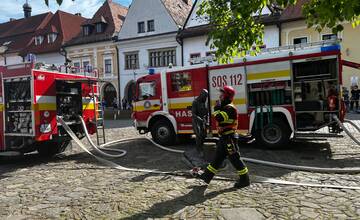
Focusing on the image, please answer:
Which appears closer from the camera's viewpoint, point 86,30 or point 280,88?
point 280,88

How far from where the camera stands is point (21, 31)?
47.0m

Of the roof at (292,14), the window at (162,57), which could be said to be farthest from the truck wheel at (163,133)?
the window at (162,57)

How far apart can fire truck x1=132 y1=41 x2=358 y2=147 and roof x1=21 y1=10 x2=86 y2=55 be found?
31971 millimetres

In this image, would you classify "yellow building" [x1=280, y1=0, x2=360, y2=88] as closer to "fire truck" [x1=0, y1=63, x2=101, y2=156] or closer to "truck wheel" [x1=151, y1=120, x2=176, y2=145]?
"truck wheel" [x1=151, y1=120, x2=176, y2=145]

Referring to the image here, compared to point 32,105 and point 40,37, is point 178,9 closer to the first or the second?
point 40,37

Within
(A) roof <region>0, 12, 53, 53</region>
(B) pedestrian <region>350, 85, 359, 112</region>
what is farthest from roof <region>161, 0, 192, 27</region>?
(A) roof <region>0, 12, 53, 53</region>

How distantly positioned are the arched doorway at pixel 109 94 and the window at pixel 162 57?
19.5ft

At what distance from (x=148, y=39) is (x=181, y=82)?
2297cm

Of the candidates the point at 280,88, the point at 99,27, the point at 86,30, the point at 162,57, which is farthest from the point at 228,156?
the point at 86,30

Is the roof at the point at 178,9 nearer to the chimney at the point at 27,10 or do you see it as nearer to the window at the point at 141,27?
the window at the point at 141,27

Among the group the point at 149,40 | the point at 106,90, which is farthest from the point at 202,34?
the point at 106,90

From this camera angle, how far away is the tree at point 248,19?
5539 millimetres

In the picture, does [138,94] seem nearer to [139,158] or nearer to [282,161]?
[139,158]

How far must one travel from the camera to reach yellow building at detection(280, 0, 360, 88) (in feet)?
83.5
